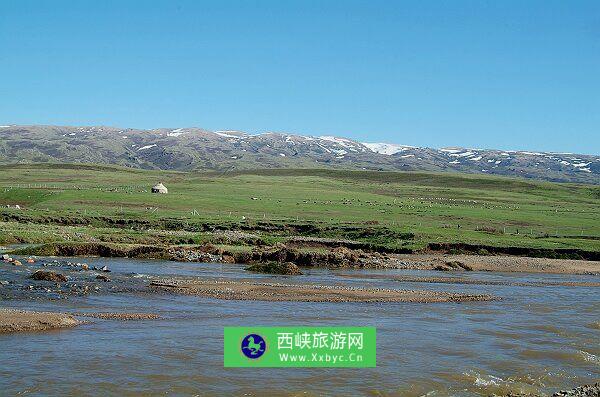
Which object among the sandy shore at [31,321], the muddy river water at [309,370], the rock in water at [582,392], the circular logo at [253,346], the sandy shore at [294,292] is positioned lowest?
the sandy shore at [294,292]

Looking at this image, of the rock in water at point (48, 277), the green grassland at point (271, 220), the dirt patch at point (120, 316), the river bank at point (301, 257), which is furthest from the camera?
the green grassland at point (271, 220)

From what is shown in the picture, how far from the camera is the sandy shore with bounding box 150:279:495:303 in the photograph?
36719 mm

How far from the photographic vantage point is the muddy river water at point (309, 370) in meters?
19.8

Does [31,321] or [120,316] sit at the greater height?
[31,321]

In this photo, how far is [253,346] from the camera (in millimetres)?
22266

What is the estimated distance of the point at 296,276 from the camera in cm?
4838

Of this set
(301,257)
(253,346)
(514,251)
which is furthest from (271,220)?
(253,346)

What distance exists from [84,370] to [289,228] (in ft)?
191

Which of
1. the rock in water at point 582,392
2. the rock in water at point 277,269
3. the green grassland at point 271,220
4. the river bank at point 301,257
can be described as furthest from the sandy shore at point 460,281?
the rock in water at point 582,392

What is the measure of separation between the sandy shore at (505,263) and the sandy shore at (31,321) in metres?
36.6

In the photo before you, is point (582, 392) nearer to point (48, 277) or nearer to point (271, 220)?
point (48, 277)

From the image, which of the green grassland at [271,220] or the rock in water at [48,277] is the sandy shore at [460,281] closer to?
the green grassland at [271,220]

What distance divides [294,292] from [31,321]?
54.4 feet

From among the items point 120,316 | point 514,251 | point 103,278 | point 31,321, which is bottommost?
point 514,251
